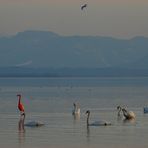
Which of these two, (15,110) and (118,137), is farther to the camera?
(15,110)

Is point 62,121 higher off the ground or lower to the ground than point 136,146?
higher

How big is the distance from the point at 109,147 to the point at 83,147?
963mm

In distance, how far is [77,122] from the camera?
132 feet

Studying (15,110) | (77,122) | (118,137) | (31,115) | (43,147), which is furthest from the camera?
(15,110)

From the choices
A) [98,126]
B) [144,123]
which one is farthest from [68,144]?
[144,123]

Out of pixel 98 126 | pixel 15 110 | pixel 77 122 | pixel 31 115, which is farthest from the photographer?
pixel 15 110

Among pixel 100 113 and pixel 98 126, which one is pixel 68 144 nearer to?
pixel 98 126

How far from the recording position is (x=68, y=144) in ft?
96.8

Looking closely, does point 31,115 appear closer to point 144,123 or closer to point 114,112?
point 114,112

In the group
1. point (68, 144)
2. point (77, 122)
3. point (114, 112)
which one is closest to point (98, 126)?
point (77, 122)

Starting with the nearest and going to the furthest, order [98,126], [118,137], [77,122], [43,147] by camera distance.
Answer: [43,147], [118,137], [98,126], [77,122]

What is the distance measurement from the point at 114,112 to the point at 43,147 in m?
20.6

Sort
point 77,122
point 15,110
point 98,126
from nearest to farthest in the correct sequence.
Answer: point 98,126 → point 77,122 → point 15,110

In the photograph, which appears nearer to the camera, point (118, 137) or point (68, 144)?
point (68, 144)
